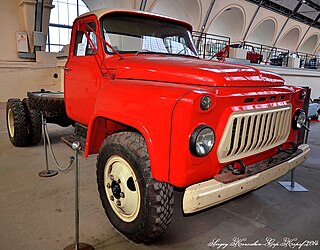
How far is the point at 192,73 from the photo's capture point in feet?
7.04

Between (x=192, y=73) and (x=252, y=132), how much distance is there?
0.66 metres

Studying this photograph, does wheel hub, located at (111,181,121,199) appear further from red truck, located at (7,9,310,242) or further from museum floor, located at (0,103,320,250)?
museum floor, located at (0,103,320,250)

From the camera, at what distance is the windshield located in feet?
9.92

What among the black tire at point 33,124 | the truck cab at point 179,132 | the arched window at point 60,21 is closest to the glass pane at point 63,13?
the arched window at point 60,21

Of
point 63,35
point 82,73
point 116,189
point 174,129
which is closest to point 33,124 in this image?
point 82,73

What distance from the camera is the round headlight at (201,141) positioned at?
1.78 m

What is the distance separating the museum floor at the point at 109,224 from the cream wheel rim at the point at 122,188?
0.25 m

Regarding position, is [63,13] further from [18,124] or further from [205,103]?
[205,103]

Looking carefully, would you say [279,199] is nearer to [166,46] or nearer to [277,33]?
[166,46]

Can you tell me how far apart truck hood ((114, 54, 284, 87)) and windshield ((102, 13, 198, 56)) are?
41 centimetres

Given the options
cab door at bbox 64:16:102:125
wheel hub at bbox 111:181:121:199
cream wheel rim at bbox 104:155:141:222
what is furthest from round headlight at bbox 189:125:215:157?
cab door at bbox 64:16:102:125

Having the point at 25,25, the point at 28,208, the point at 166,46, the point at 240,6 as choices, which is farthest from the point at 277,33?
the point at 28,208

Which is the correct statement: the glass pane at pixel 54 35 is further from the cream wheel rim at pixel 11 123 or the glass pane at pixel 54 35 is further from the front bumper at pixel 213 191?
A: the front bumper at pixel 213 191

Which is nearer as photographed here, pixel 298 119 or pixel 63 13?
pixel 298 119
